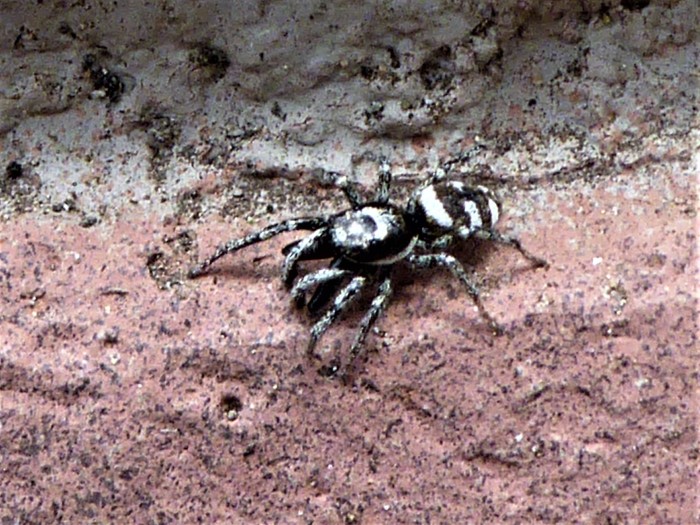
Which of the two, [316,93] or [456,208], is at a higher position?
[316,93]

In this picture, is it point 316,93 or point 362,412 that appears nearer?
point 362,412

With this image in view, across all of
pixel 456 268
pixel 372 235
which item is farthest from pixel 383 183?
pixel 456 268

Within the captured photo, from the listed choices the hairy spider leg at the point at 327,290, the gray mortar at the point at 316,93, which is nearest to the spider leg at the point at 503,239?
Result: the gray mortar at the point at 316,93

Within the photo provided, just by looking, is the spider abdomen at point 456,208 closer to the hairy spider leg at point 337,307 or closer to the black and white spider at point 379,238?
the black and white spider at point 379,238

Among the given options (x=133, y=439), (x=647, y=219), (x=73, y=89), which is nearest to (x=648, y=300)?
(x=647, y=219)

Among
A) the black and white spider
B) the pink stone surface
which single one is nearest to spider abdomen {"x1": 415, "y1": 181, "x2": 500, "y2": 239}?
the black and white spider

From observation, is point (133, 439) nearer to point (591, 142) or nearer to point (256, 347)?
point (256, 347)

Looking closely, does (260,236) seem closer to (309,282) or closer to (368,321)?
(309,282)
